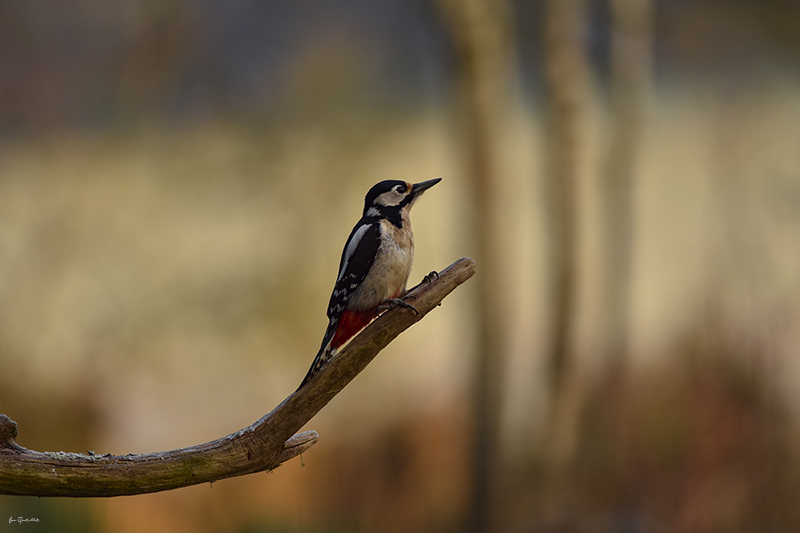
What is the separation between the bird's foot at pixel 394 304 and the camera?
4.34ft

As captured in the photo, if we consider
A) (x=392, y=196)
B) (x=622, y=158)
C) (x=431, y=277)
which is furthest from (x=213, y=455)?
(x=622, y=158)

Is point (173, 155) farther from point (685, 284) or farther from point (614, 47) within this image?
point (685, 284)

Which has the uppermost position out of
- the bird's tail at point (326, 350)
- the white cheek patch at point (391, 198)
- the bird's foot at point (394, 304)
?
the white cheek patch at point (391, 198)

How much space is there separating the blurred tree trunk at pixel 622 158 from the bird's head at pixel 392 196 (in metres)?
2.28

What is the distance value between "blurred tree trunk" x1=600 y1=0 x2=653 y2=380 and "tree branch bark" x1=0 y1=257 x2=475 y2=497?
2359 millimetres

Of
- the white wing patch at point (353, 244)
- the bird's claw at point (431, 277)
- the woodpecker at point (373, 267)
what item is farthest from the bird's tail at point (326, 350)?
the bird's claw at point (431, 277)

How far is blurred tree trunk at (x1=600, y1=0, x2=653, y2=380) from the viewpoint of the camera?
3455mm

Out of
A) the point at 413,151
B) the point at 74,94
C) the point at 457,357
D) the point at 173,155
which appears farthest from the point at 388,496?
the point at 74,94

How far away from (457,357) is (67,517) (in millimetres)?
2078

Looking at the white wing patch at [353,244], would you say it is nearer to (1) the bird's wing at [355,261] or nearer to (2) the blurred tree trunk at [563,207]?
(1) the bird's wing at [355,261]

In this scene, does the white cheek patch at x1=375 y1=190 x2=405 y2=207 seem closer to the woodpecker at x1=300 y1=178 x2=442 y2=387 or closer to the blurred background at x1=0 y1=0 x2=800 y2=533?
the woodpecker at x1=300 y1=178 x2=442 y2=387

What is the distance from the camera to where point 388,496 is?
324cm

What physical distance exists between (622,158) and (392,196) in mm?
2450

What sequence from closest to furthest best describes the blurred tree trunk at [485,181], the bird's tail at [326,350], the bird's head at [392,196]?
the bird's tail at [326,350], the bird's head at [392,196], the blurred tree trunk at [485,181]
